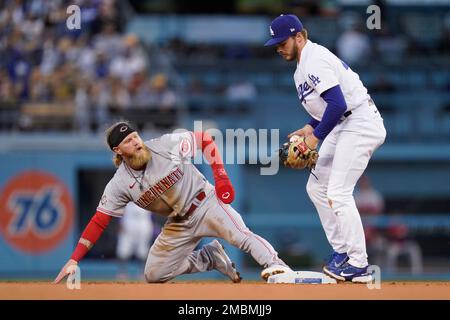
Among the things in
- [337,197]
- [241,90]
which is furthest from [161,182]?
[241,90]

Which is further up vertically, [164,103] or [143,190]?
[164,103]

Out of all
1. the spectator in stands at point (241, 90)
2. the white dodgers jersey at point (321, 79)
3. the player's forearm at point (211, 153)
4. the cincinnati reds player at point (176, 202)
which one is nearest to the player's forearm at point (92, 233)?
the cincinnati reds player at point (176, 202)

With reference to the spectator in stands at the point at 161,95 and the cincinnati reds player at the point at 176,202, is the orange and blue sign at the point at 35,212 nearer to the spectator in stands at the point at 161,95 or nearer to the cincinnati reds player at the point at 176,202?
the spectator in stands at the point at 161,95

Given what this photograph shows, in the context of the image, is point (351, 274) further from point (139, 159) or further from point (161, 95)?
point (161, 95)

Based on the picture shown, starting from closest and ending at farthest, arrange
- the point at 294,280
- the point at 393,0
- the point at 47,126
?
the point at 294,280
the point at 47,126
the point at 393,0

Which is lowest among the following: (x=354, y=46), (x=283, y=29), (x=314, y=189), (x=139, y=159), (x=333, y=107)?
(x=314, y=189)

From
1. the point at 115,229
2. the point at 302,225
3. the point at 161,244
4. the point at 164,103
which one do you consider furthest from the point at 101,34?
the point at 161,244
